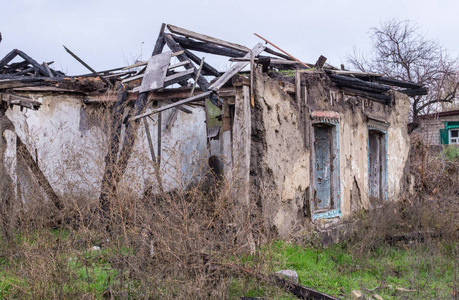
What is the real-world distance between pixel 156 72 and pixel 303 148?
2602 mm

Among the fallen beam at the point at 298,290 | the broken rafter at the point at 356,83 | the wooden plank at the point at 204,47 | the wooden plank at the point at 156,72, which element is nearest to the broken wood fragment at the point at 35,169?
the wooden plank at the point at 156,72

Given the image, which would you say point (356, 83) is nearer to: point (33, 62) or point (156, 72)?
point (156, 72)

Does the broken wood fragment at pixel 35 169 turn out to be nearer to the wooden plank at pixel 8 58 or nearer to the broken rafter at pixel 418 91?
the wooden plank at pixel 8 58

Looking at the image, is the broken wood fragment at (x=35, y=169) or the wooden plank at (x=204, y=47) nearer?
the broken wood fragment at (x=35, y=169)

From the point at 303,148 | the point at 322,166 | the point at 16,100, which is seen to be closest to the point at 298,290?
the point at 303,148

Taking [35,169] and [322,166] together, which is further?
[322,166]

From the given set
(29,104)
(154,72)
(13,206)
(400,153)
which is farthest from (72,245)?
(400,153)

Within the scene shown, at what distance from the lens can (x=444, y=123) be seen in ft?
67.3

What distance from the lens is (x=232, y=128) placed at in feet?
24.6

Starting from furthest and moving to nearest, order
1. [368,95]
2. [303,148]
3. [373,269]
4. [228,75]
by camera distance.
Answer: [368,95], [303,148], [228,75], [373,269]

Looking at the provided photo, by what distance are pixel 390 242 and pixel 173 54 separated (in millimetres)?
4646

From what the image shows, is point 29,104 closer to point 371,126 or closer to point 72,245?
point 72,245

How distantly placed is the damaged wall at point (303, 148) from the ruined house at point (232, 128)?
2 centimetres

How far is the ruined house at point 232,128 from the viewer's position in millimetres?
5957
